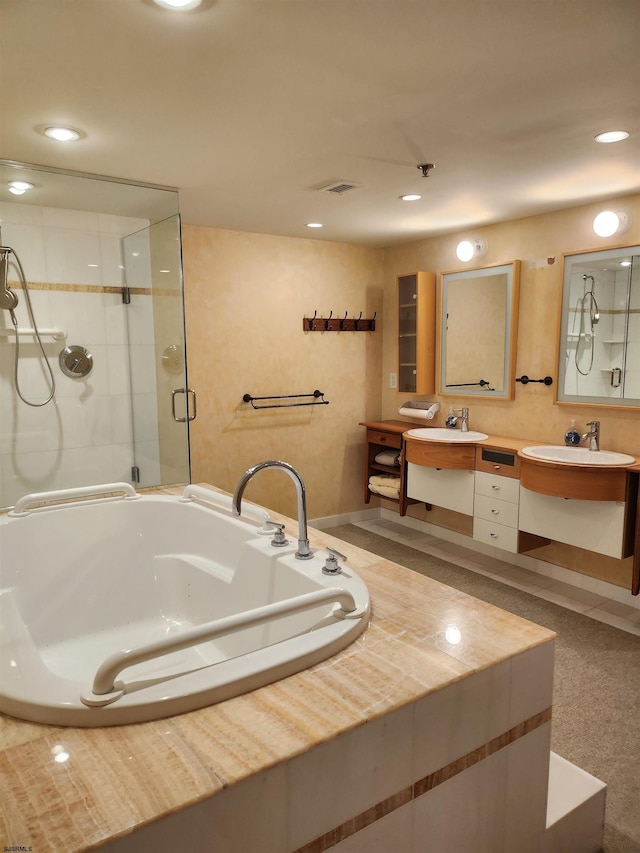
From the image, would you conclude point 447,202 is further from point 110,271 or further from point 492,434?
point 110,271

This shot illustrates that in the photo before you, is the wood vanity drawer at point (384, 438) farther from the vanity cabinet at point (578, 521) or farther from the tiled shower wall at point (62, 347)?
the tiled shower wall at point (62, 347)

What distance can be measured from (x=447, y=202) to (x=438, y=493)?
1793mm

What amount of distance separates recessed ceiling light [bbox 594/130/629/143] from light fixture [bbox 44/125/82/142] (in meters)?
1.97

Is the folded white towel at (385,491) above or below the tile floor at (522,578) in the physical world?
above

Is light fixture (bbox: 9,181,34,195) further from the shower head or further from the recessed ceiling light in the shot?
the recessed ceiling light

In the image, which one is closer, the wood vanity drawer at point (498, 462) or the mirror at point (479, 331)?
the wood vanity drawer at point (498, 462)

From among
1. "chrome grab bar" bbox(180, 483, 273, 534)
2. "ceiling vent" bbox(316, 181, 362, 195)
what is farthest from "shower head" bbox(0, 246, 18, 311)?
"ceiling vent" bbox(316, 181, 362, 195)

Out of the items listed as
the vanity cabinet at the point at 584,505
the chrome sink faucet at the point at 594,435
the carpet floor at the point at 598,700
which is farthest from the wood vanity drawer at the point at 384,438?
the chrome sink faucet at the point at 594,435

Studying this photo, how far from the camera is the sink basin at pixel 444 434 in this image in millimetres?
3848

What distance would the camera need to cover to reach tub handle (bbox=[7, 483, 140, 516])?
101 inches

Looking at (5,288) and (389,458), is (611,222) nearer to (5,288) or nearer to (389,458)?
(389,458)

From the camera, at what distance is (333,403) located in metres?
4.63

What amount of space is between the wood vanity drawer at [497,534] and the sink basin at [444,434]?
552 mm

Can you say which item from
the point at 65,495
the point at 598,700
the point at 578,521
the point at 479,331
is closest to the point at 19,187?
the point at 65,495
